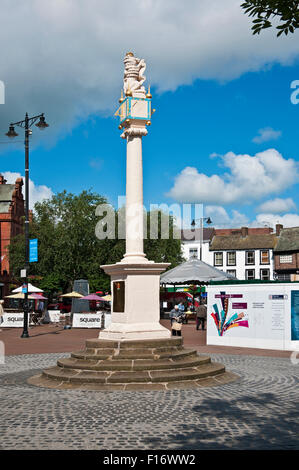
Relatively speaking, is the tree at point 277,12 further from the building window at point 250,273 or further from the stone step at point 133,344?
the building window at point 250,273

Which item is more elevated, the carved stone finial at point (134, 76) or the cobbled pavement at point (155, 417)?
the carved stone finial at point (134, 76)

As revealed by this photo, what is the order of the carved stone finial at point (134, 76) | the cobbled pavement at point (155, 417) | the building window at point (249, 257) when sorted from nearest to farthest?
1. the cobbled pavement at point (155, 417)
2. the carved stone finial at point (134, 76)
3. the building window at point (249, 257)

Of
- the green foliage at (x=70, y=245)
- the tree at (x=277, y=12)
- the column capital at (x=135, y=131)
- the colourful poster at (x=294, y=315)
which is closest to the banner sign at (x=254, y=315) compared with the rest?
the colourful poster at (x=294, y=315)

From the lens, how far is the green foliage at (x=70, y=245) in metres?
45.2

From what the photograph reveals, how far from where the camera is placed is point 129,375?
1075cm

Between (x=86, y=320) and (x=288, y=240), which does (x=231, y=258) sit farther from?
(x=86, y=320)

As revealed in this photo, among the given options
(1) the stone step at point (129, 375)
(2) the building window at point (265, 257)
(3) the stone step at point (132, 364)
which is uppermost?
(2) the building window at point (265, 257)

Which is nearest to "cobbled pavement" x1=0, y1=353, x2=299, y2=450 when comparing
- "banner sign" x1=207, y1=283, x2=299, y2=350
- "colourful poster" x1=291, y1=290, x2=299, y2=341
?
"colourful poster" x1=291, y1=290, x2=299, y2=341

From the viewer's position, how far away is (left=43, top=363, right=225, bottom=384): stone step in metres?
10.5

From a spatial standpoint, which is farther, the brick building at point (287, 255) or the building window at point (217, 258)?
the building window at point (217, 258)

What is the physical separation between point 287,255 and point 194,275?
112ft

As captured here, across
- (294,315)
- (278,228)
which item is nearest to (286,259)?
(278,228)
